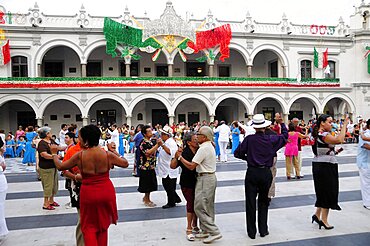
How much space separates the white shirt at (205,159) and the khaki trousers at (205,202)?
115 millimetres

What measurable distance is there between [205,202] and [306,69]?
1090 inches

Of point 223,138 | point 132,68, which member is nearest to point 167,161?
point 223,138

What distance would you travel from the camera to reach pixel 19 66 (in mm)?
24016

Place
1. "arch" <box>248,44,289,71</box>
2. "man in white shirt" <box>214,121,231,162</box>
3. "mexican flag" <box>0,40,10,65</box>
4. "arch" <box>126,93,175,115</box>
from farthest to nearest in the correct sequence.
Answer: "arch" <box>248,44,289,71</box> < "arch" <box>126,93,175,115</box> < "mexican flag" <box>0,40,10,65</box> < "man in white shirt" <box>214,121,231,162</box>

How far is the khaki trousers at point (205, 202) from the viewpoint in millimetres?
4793

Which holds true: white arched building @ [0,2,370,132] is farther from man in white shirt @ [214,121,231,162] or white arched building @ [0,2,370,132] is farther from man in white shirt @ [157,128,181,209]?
man in white shirt @ [157,128,181,209]

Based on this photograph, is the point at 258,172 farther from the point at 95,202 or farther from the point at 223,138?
the point at 223,138

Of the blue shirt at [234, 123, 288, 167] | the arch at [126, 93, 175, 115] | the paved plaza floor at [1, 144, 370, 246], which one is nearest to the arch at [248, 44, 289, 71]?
the arch at [126, 93, 175, 115]

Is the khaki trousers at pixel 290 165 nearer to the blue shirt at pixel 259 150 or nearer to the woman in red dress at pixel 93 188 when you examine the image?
the blue shirt at pixel 259 150

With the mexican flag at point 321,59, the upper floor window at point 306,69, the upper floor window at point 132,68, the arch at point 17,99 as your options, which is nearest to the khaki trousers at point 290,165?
the arch at point 17,99

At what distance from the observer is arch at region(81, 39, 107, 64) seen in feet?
81.2

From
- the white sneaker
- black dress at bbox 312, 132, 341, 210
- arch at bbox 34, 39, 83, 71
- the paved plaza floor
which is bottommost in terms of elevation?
the paved plaza floor

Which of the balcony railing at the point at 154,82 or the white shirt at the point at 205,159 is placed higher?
the balcony railing at the point at 154,82

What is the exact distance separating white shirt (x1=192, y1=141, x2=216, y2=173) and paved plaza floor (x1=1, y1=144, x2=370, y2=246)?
1.20m
